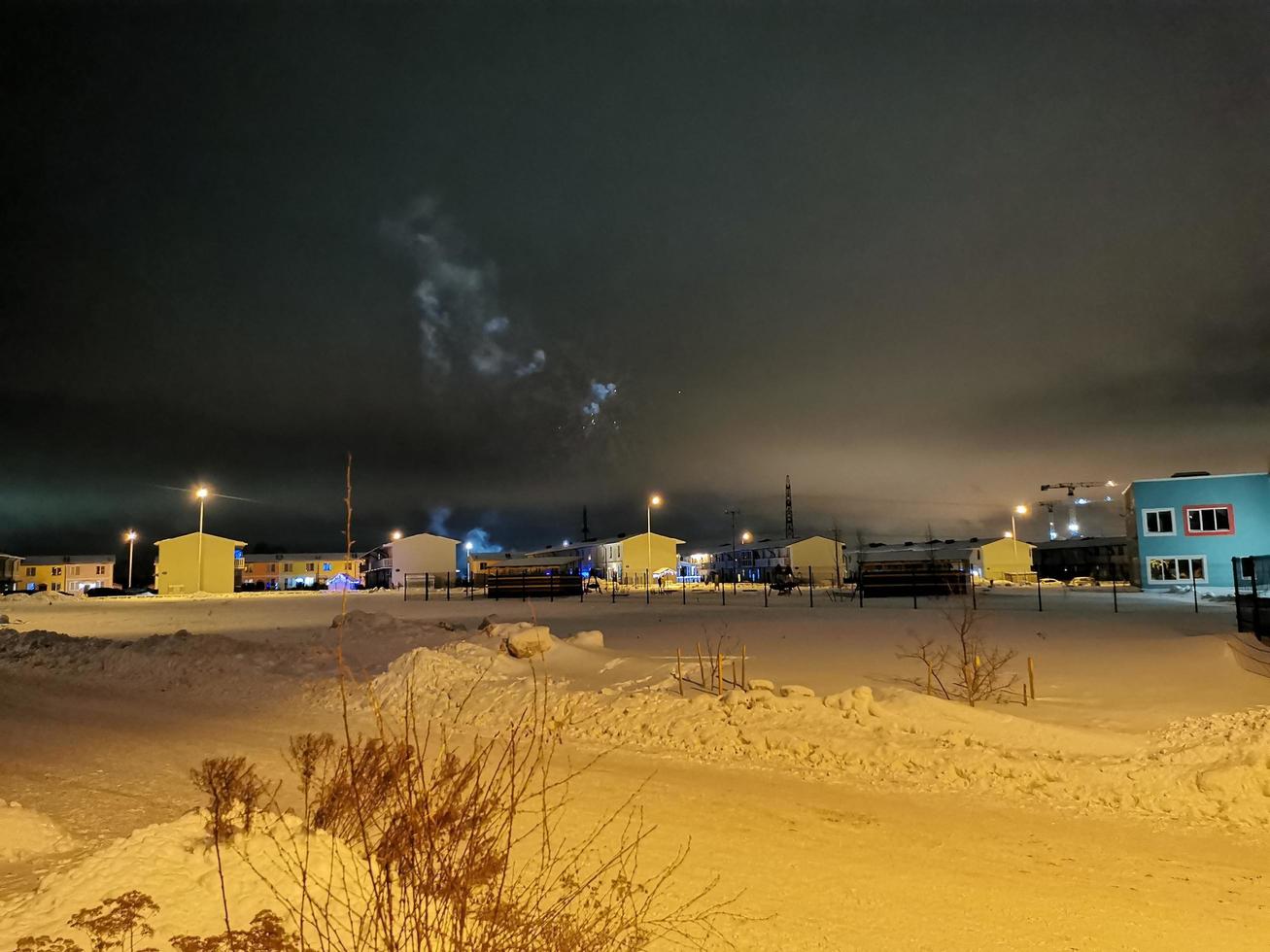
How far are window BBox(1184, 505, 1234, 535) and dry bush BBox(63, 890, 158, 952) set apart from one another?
59785 mm

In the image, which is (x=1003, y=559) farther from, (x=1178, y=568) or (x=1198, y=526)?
(x=1198, y=526)

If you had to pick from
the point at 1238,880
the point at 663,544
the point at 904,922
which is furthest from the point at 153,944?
the point at 663,544

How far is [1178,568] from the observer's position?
2019 inches

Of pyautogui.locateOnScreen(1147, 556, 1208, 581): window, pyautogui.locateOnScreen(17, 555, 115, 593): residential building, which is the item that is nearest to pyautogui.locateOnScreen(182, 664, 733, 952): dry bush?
pyautogui.locateOnScreen(1147, 556, 1208, 581): window

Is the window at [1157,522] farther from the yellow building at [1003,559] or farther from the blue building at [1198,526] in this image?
the yellow building at [1003,559]

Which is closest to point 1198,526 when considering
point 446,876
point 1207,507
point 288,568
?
point 1207,507

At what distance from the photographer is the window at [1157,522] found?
5153 centimetres

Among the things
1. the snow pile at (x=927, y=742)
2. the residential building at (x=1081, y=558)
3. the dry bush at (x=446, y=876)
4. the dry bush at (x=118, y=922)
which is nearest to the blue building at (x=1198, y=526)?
the residential building at (x=1081, y=558)

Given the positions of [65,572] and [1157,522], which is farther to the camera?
[65,572]

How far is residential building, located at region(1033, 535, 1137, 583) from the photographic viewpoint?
8251 centimetres

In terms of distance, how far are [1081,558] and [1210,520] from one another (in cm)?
4167

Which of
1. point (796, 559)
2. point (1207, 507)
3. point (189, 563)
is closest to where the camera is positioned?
point (1207, 507)

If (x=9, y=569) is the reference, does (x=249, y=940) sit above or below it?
below

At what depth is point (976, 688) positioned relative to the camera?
14.1m
